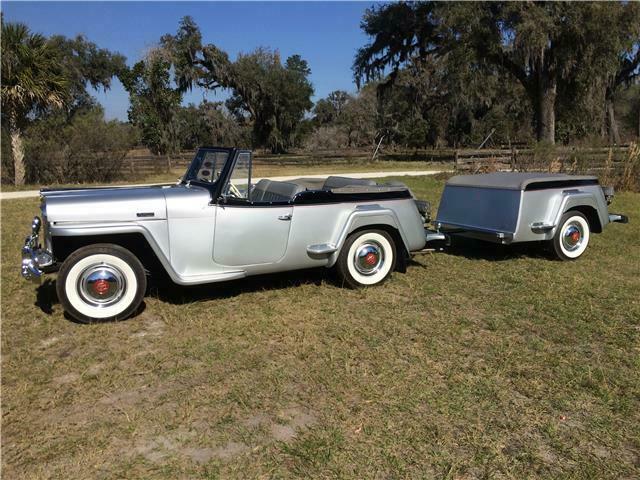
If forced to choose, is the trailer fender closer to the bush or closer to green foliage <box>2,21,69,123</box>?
green foliage <box>2,21,69,123</box>

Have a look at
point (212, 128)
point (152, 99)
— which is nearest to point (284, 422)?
point (152, 99)

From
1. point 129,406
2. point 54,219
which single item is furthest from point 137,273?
point 129,406

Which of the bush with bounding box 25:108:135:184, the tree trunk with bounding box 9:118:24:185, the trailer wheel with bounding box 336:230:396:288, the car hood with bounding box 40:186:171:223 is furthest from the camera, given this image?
the bush with bounding box 25:108:135:184

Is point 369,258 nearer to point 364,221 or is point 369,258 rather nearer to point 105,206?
point 364,221

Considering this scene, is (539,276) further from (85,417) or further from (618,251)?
(85,417)

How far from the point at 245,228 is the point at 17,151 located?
53.2 feet

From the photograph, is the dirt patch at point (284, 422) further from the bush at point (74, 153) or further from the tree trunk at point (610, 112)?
the tree trunk at point (610, 112)

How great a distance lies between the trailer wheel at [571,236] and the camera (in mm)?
6562

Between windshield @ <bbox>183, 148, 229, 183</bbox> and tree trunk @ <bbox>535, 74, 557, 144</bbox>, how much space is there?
24.0 m

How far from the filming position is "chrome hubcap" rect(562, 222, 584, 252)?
6637 mm

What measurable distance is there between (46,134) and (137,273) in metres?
18.3

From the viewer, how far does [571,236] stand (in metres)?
6.69

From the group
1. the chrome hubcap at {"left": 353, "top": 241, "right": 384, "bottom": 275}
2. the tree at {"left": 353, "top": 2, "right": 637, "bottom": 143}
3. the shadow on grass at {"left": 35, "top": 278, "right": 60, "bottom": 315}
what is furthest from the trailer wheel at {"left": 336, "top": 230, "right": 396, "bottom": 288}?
the tree at {"left": 353, "top": 2, "right": 637, "bottom": 143}

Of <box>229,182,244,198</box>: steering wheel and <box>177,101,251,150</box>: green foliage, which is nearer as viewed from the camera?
<box>229,182,244,198</box>: steering wheel
